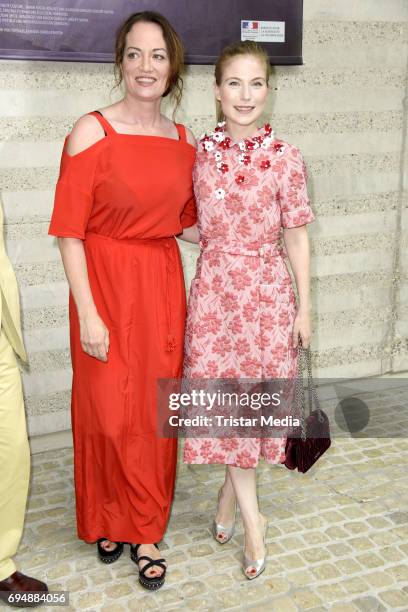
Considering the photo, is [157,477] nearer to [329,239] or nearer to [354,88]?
[329,239]

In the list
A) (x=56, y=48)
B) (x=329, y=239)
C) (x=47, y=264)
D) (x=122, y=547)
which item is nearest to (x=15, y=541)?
(x=122, y=547)

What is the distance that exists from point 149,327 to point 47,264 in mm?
1237

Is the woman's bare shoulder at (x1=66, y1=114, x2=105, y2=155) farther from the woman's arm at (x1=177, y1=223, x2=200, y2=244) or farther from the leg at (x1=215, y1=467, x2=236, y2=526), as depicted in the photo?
the leg at (x1=215, y1=467, x2=236, y2=526)

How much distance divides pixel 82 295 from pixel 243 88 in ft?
2.95

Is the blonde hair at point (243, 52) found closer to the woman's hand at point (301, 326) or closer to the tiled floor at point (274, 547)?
the woman's hand at point (301, 326)

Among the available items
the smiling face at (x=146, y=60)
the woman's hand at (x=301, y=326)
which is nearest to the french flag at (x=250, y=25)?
the smiling face at (x=146, y=60)

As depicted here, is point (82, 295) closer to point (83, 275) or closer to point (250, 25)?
point (83, 275)

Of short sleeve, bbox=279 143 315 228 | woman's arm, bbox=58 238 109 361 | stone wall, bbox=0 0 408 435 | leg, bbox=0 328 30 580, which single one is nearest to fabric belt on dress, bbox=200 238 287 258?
short sleeve, bbox=279 143 315 228

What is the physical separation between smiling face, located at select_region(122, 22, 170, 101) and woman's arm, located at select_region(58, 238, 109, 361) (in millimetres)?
569

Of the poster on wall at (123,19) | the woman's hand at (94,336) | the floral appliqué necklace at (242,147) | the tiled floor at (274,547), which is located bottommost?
the tiled floor at (274,547)

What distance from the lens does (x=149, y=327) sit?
2.77m

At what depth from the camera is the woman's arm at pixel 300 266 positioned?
2.73m

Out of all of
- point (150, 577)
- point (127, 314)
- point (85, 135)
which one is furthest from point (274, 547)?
point (85, 135)

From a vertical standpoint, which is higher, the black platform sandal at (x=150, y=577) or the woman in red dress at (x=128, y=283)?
the woman in red dress at (x=128, y=283)
